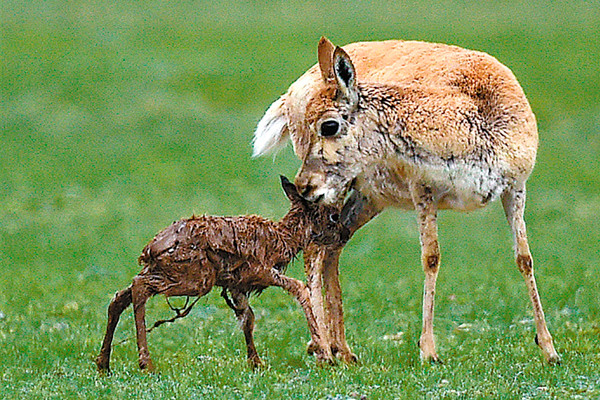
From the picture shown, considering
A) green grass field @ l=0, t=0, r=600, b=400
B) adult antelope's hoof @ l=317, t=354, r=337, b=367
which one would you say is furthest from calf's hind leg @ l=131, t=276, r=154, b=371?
adult antelope's hoof @ l=317, t=354, r=337, b=367

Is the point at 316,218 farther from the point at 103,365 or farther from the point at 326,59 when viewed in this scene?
the point at 103,365

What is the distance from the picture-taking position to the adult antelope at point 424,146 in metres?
8.41

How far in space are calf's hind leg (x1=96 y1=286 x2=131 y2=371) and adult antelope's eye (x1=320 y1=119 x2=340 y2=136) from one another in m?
1.88

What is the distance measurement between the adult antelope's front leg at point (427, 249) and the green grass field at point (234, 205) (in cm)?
26

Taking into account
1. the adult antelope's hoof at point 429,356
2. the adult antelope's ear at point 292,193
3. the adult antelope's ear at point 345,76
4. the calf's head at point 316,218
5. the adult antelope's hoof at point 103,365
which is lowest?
the adult antelope's hoof at point 429,356

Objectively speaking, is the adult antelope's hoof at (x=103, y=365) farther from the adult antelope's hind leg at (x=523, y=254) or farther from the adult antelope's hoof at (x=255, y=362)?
the adult antelope's hind leg at (x=523, y=254)

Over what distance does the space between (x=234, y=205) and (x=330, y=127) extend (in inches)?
438

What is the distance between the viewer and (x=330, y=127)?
27.8 ft

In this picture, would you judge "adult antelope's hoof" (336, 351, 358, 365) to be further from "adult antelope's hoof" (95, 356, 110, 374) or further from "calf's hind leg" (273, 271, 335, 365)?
"adult antelope's hoof" (95, 356, 110, 374)

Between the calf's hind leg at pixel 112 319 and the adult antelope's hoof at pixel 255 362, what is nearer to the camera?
the calf's hind leg at pixel 112 319

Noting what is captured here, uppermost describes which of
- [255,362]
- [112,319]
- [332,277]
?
[332,277]

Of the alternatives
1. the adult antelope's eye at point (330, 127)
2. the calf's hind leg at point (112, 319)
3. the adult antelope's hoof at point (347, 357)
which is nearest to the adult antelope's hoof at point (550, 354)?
the adult antelope's hoof at point (347, 357)

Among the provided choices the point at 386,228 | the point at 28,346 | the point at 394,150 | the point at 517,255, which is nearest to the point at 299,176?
the point at 394,150

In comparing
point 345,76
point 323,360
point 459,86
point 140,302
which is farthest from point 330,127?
point 140,302
